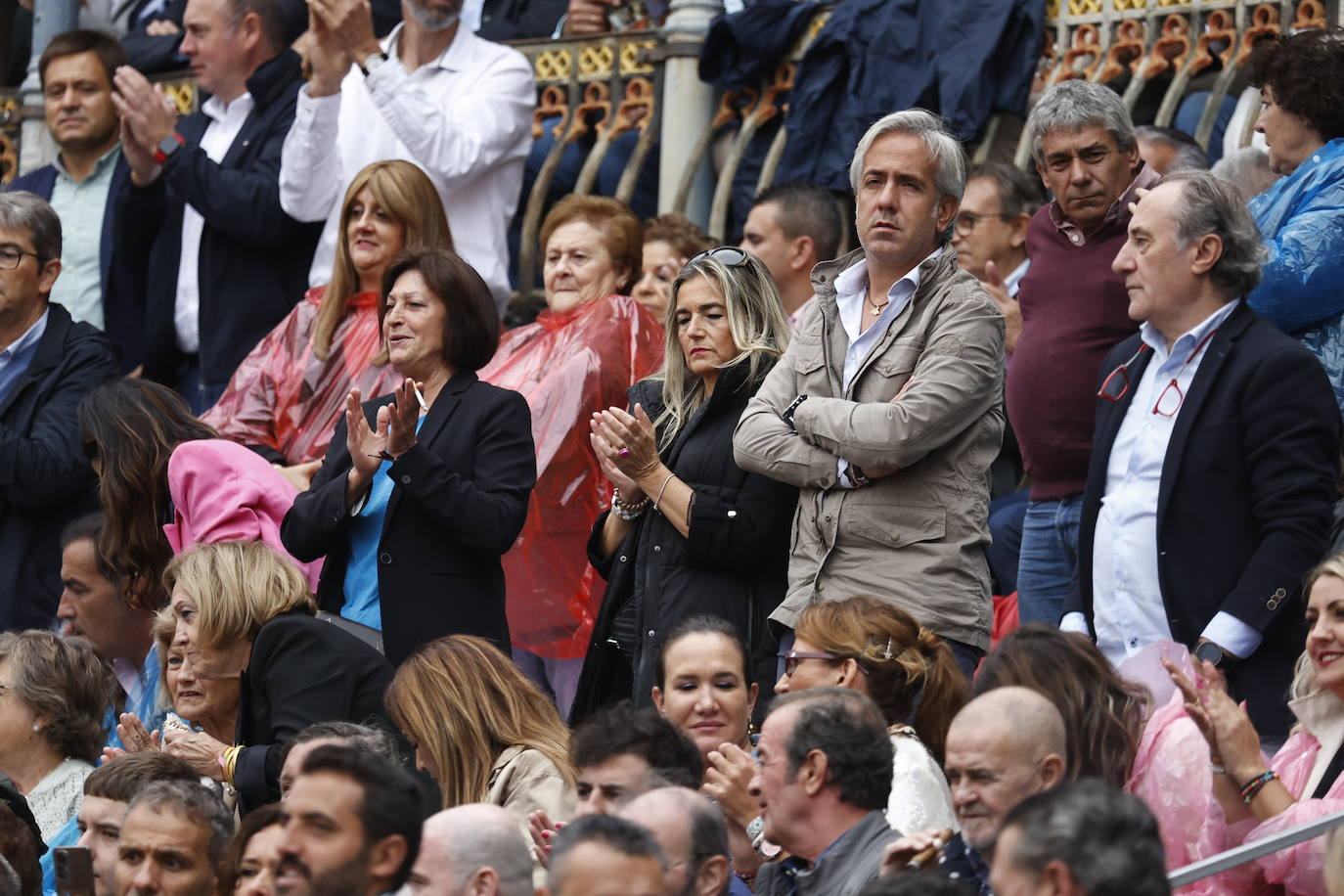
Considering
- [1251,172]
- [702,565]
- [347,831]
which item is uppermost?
[1251,172]

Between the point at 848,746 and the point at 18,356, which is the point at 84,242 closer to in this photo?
the point at 18,356

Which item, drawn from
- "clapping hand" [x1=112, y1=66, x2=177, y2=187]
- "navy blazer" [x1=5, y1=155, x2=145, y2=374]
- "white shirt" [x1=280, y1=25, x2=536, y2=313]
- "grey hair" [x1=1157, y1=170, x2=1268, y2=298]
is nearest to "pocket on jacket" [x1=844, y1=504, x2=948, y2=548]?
"grey hair" [x1=1157, y1=170, x2=1268, y2=298]

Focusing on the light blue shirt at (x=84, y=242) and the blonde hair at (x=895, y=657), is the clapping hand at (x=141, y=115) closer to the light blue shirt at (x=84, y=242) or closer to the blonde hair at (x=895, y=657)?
the light blue shirt at (x=84, y=242)

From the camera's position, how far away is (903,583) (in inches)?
244

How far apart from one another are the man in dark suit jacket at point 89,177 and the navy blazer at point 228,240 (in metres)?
0.13

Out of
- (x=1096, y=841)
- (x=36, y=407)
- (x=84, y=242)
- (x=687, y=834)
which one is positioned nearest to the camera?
(x=1096, y=841)

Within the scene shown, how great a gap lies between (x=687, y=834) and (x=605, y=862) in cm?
58

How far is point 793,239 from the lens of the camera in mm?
8234

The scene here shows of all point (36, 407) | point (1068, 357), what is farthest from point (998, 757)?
point (36, 407)

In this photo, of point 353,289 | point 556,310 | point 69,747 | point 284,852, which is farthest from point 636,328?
point 284,852

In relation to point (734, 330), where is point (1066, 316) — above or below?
above

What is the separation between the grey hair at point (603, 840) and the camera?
4.30m

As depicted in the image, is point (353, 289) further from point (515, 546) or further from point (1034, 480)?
point (1034, 480)

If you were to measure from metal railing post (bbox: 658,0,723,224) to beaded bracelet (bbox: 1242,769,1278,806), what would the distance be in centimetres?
536
